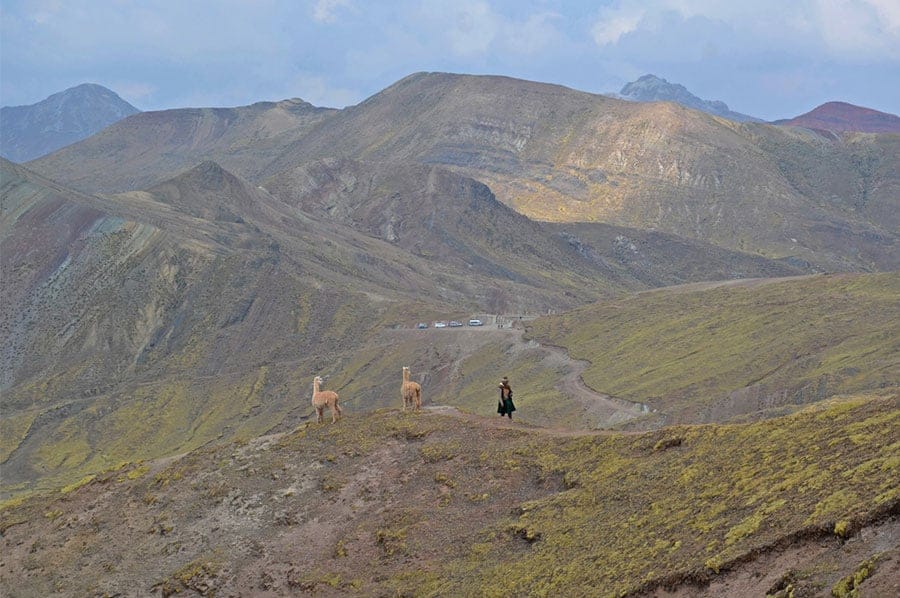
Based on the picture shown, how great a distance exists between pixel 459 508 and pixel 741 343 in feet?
257

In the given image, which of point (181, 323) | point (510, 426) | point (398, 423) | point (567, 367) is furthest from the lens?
point (181, 323)

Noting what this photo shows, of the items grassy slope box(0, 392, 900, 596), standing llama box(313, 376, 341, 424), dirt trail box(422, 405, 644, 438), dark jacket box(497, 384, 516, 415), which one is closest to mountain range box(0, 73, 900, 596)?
grassy slope box(0, 392, 900, 596)

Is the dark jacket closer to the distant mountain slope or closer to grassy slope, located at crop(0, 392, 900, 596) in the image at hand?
grassy slope, located at crop(0, 392, 900, 596)

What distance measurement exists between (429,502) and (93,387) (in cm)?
11654

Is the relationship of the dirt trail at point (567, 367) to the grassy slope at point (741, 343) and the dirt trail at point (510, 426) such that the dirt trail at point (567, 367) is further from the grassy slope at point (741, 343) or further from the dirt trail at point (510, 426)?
the dirt trail at point (510, 426)

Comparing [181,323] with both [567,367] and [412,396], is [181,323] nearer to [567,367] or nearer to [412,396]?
[567,367]

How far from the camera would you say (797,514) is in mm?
20844

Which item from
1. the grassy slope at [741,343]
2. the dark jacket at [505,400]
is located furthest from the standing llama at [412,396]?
the grassy slope at [741,343]

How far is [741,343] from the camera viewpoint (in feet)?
341

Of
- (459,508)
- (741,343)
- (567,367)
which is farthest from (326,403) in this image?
(567,367)

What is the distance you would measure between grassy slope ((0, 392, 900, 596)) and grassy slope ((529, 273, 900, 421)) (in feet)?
159

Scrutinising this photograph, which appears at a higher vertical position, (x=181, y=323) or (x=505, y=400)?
(x=181, y=323)

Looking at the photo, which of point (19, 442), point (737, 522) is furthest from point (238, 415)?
point (737, 522)

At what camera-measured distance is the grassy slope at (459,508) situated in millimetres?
22359
